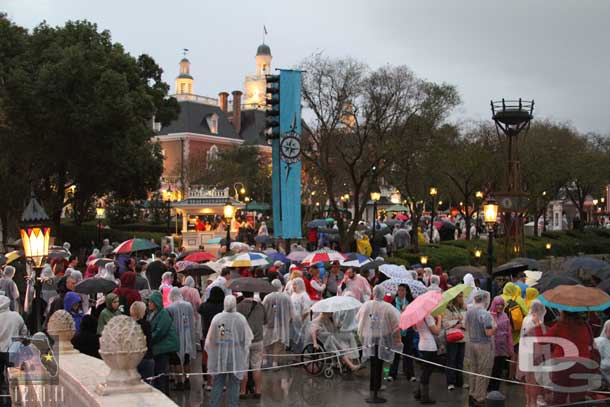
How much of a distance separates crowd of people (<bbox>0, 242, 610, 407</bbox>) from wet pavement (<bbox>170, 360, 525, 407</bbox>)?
20 cm

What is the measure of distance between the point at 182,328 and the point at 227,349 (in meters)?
1.85

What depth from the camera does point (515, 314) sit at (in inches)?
486

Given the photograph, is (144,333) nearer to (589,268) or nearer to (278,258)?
(589,268)

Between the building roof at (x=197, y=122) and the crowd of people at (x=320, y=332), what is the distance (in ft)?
226

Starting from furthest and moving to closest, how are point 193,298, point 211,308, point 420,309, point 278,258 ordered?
point 278,258 → point 193,298 → point 211,308 → point 420,309

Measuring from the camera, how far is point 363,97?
32688 mm

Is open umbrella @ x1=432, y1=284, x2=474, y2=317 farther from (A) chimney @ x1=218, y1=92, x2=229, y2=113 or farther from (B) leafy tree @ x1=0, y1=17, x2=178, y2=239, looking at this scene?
(A) chimney @ x1=218, y1=92, x2=229, y2=113

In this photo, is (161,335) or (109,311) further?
(161,335)

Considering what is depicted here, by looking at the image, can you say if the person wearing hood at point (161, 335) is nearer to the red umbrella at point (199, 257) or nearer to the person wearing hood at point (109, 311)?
the person wearing hood at point (109, 311)

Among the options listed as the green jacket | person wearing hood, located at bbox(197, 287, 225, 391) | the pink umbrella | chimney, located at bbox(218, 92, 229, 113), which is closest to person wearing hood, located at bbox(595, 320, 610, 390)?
the pink umbrella

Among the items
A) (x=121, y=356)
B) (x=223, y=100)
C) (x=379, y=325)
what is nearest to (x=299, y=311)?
(x=379, y=325)

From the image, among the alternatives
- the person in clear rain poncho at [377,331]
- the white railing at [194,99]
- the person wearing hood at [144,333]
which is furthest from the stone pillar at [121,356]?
the white railing at [194,99]

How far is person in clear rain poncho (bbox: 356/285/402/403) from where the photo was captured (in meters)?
11.7

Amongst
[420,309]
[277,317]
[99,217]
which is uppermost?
[99,217]
